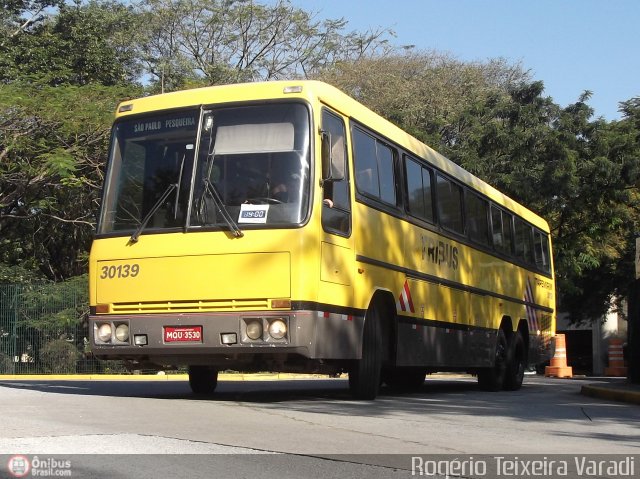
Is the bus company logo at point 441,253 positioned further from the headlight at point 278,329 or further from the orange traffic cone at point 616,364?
the orange traffic cone at point 616,364

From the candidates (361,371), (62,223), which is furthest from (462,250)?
(62,223)

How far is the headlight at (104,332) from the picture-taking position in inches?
416

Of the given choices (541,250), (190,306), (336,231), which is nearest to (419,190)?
(336,231)

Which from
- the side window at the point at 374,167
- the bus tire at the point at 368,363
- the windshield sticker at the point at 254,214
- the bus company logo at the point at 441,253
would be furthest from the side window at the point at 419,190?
the windshield sticker at the point at 254,214

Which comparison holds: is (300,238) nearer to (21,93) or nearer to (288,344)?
(288,344)

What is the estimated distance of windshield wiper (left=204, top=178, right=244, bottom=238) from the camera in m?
10.0

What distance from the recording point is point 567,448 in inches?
295

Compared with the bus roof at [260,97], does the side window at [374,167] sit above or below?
below

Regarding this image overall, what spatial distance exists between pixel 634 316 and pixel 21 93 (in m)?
17.5

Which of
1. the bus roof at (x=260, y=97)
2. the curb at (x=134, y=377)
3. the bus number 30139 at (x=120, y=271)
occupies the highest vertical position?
the bus roof at (x=260, y=97)

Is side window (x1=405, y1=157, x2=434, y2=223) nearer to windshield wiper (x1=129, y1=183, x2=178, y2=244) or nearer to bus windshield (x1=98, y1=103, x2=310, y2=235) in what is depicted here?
bus windshield (x1=98, y1=103, x2=310, y2=235)

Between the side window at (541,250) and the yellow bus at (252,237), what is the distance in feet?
30.7

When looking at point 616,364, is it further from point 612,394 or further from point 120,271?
point 120,271

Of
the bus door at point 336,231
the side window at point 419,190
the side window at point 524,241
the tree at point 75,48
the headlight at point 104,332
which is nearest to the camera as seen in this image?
the bus door at point 336,231
